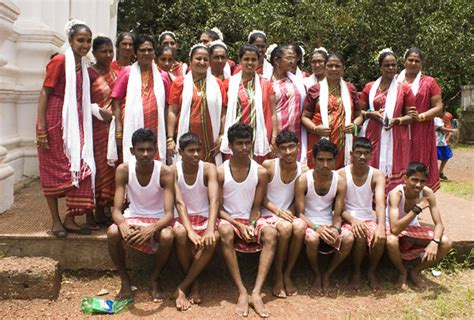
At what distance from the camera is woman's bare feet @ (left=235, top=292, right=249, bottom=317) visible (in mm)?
3645

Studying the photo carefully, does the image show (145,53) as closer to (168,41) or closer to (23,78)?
(168,41)

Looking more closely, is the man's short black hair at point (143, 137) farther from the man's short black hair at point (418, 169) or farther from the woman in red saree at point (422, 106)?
the woman in red saree at point (422, 106)

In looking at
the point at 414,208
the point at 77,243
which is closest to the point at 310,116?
the point at 414,208

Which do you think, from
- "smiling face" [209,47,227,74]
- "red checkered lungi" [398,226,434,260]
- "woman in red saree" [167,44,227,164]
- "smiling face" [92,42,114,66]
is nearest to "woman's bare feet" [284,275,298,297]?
"red checkered lungi" [398,226,434,260]

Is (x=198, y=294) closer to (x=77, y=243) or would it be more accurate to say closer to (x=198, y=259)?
(x=198, y=259)

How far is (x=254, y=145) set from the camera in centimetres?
458

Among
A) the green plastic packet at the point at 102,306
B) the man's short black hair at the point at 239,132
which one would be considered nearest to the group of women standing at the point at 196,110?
the man's short black hair at the point at 239,132

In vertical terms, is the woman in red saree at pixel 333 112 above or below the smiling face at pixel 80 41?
below

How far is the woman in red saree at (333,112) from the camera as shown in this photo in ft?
15.7

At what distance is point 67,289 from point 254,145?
2.02 meters

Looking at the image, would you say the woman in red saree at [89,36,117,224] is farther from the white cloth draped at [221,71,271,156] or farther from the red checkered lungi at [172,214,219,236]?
the white cloth draped at [221,71,271,156]

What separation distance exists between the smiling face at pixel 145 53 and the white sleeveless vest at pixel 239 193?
1.20 metres

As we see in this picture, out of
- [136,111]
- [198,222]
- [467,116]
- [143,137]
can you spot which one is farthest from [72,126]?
[467,116]

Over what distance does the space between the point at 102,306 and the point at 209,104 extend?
1926mm
